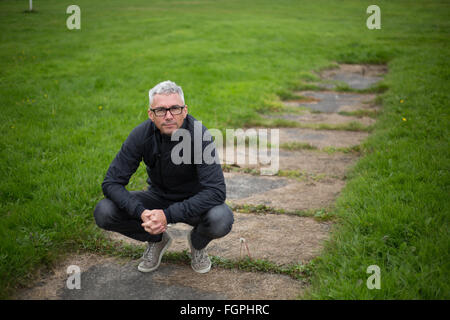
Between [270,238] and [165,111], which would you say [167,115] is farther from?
[270,238]

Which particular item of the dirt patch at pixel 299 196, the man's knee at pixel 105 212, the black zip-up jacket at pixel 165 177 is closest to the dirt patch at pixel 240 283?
the black zip-up jacket at pixel 165 177

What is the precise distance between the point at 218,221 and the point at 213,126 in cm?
386

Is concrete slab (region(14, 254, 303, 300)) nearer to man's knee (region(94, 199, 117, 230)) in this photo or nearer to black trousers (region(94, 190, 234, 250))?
black trousers (region(94, 190, 234, 250))

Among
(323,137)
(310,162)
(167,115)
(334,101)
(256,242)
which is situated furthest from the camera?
(334,101)

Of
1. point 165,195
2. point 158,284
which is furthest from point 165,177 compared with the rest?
point 158,284

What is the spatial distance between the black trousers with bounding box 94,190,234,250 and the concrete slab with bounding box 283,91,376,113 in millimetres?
6051

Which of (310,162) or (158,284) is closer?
(158,284)

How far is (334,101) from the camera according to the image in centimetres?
938

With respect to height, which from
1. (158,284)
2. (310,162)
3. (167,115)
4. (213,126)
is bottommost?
(158,284)

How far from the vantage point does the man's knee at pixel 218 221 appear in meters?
3.10

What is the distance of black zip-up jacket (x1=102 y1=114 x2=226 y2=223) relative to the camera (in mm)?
3111

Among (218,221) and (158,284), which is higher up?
(218,221)
